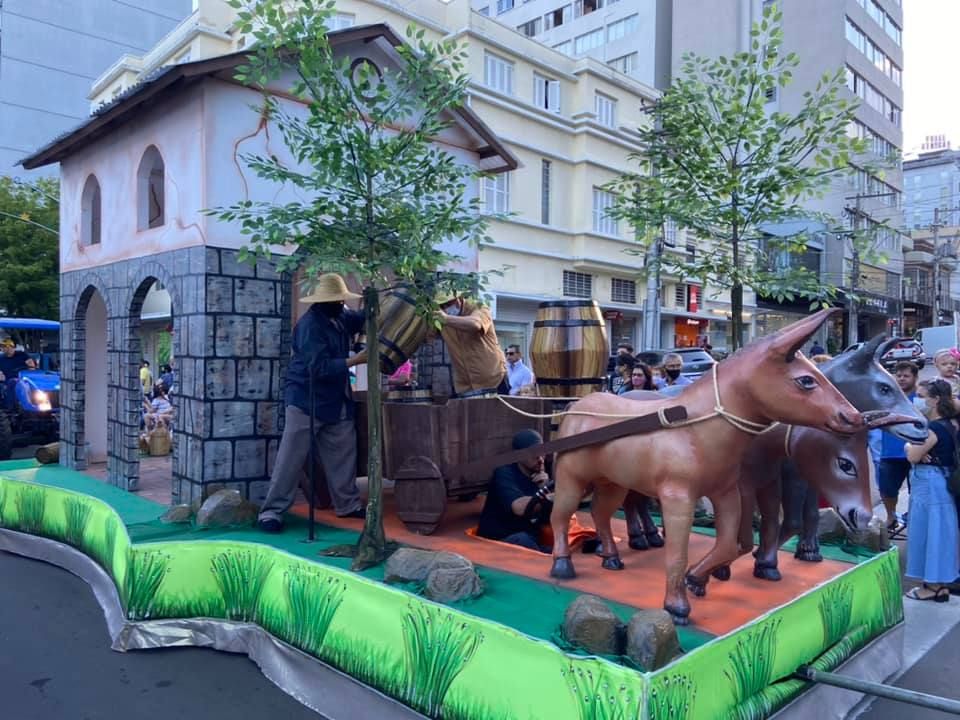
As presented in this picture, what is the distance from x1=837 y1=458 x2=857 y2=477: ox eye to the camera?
12.4 feet

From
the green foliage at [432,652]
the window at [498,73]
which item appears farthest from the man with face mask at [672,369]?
the window at [498,73]

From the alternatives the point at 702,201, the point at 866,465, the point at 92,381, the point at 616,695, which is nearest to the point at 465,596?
the point at 616,695

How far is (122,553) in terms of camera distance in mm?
4934

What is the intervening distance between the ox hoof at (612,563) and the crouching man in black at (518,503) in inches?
29.4

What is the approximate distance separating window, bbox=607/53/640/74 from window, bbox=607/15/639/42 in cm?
89

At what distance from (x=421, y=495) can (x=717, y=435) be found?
8.73 feet

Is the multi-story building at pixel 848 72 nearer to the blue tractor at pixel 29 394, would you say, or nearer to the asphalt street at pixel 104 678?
the blue tractor at pixel 29 394

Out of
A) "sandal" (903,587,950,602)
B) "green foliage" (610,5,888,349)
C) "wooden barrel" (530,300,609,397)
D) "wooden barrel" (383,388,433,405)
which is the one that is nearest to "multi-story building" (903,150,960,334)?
"green foliage" (610,5,888,349)

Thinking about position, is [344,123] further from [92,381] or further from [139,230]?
[92,381]

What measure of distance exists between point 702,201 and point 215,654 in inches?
211

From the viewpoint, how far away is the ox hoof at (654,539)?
5441 millimetres

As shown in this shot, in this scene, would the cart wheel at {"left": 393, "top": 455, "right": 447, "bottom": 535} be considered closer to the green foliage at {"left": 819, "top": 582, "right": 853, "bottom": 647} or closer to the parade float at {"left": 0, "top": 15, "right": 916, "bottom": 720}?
the parade float at {"left": 0, "top": 15, "right": 916, "bottom": 720}

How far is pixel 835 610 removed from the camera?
3805 millimetres

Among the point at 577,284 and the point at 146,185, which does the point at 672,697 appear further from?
the point at 577,284
